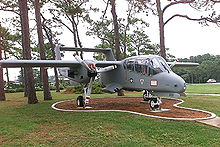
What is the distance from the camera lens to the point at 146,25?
93.4ft

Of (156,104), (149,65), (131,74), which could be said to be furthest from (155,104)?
(131,74)

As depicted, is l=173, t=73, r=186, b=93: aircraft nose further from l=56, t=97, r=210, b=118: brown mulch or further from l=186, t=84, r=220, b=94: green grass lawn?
l=186, t=84, r=220, b=94: green grass lawn

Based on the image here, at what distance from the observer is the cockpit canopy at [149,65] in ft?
30.8

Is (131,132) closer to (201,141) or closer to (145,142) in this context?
(145,142)

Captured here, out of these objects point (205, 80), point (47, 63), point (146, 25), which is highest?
point (146, 25)

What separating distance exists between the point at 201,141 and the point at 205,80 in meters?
62.3

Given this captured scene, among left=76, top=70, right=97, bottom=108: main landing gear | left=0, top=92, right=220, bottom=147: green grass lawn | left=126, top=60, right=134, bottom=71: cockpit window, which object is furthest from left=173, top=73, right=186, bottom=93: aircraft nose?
left=76, top=70, right=97, bottom=108: main landing gear

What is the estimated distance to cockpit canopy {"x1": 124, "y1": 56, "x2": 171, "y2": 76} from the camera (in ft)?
30.8

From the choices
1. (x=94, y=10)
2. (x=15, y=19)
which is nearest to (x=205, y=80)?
(x=94, y=10)

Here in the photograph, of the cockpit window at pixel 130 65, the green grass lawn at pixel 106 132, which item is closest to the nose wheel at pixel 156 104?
the green grass lawn at pixel 106 132

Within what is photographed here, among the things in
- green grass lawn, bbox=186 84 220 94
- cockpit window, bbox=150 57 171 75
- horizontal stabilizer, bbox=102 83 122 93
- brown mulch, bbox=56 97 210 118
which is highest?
cockpit window, bbox=150 57 171 75

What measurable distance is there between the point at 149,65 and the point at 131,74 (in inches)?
55.2

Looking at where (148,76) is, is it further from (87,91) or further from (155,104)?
(87,91)

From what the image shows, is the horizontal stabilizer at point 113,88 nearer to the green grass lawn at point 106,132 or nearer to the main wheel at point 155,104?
the main wheel at point 155,104
